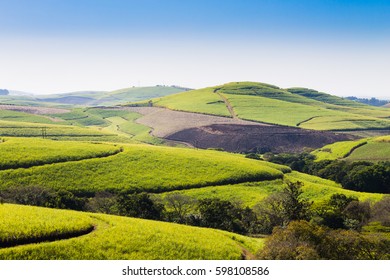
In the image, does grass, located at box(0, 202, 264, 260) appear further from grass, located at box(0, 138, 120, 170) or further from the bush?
grass, located at box(0, 138, 120, 170)

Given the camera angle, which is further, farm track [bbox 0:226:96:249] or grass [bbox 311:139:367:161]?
grass [bbox 311:139:367:161]

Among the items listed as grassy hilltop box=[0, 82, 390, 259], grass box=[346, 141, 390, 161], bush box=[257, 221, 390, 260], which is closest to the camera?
A: bush box=[257, 221, 390, 260]

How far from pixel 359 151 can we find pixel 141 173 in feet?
358

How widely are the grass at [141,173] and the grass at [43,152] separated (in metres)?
4.39

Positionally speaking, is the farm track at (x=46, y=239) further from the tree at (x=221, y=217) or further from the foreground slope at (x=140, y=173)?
the foreground slope at (x=140, y=173)

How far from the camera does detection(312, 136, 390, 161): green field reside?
163125 millimetres

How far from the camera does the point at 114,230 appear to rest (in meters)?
44.0

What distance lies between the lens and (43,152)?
379 feet

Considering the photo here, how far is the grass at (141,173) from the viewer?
316 feet

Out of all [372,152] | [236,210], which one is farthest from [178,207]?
[372,152]

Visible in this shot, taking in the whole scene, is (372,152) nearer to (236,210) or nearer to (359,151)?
(359,151)

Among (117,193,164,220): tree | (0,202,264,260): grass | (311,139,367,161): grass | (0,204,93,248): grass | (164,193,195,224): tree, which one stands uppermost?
(0,204,93,248): grass

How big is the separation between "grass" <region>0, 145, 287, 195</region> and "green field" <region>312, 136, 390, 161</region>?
53849 mm

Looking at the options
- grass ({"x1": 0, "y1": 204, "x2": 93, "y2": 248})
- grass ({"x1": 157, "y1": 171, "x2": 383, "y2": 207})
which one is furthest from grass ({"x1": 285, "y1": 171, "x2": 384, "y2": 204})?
grass ({"x1": 0, "y1": 204, "x2": 93, "y2": 248})
